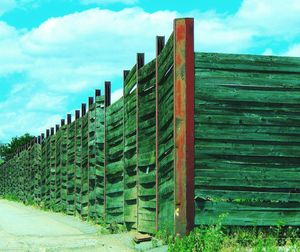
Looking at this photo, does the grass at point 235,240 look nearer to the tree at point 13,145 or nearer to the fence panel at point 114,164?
the fence panel at point 114,164

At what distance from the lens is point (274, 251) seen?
626 cm

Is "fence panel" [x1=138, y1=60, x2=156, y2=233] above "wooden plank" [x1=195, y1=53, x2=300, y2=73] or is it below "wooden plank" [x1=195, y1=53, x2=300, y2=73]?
below

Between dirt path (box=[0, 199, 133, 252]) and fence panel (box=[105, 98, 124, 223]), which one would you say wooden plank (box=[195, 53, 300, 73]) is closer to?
dirt path (box=[0, 199, 133, 252])

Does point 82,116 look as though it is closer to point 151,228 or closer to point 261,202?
point 151,228

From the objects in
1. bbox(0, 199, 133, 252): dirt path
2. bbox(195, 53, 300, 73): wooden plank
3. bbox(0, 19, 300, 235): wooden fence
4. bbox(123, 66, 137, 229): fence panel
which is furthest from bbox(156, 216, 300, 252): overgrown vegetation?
bbox(123, 66, 137, 229): fence panel

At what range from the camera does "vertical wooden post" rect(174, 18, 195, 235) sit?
8.04m

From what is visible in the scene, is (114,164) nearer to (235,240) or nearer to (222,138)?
(222,138)

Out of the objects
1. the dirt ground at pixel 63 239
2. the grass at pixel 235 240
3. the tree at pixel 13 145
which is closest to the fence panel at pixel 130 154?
the dirt ground at pixel 63 239

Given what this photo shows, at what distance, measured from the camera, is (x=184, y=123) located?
8078mm

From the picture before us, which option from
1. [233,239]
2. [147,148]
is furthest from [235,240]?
[147,148]

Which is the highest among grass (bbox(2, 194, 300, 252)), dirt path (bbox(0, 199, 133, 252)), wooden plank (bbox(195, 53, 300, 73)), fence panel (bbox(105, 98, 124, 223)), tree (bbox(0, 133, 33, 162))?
tree (bbox(0, 133, 33, 162))

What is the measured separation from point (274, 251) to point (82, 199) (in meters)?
11.3

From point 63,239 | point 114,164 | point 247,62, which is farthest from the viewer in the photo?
point 114,164

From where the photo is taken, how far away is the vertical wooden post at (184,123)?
8.04m
